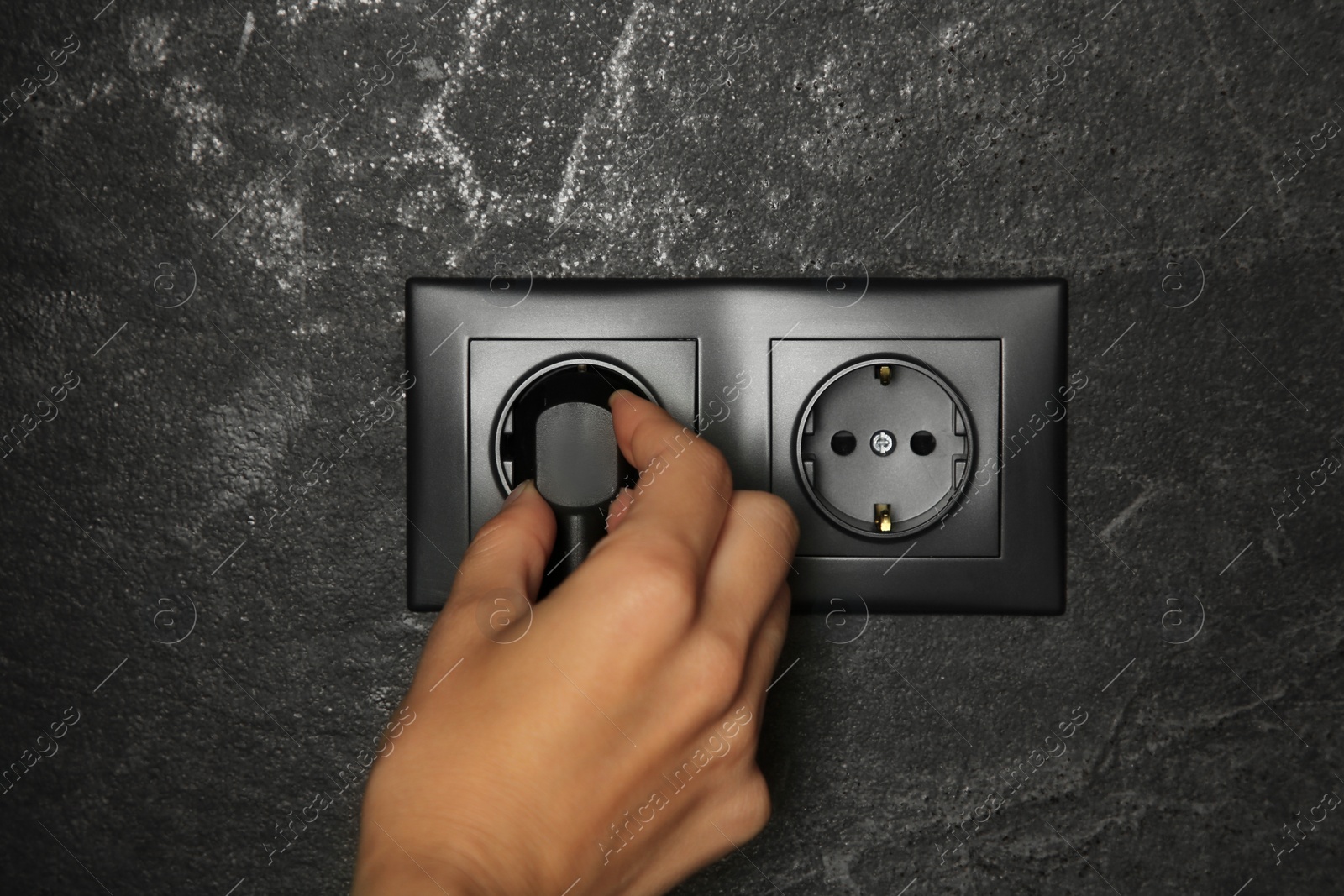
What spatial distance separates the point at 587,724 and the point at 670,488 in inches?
4.2

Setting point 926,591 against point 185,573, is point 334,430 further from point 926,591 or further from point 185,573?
point 926,591

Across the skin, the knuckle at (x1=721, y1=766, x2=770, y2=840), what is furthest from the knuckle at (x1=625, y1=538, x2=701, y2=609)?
the knuckle at (x1=721, y1=766, x2=770, y2=840)

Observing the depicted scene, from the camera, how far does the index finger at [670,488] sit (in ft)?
1.22

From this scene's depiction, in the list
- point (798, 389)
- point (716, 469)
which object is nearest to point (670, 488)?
point (716, 469)

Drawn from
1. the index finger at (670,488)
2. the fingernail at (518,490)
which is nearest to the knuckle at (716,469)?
the index finger at (670,488)

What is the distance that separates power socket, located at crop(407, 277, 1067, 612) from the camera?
0.50 metres

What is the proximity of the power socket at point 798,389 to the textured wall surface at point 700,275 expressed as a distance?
0.06 ft

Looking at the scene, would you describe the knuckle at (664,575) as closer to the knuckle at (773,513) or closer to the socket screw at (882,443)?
the knuckle at (773,513)

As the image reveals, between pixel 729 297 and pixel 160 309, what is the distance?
0.32 metres

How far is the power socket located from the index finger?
0.20 feet

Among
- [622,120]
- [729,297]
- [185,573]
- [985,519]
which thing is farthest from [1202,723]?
[185,573]

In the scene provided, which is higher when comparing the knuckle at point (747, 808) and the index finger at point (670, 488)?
the index finger at point (670, 488)

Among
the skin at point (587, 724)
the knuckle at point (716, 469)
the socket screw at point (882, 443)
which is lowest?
the skin at point (587, 724)

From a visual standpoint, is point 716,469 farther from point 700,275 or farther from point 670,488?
point 700,275
